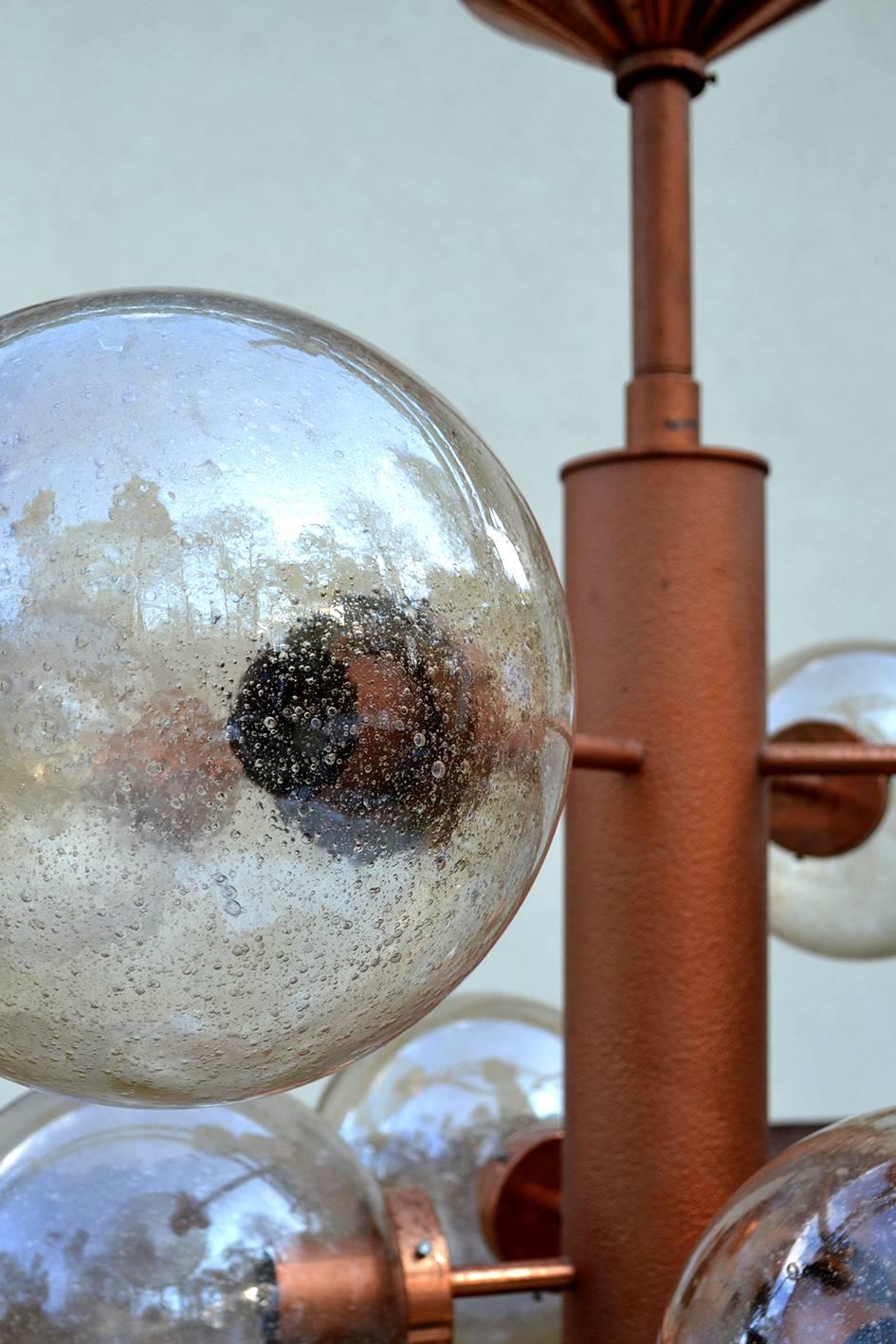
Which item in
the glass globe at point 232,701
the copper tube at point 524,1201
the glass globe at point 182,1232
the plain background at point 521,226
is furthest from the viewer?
the plain background at point 521,226

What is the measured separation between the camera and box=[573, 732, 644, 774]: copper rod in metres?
0.35

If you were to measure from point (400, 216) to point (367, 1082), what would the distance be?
1351 mm

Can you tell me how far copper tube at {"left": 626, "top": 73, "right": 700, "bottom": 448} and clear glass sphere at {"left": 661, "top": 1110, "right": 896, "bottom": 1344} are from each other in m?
0.21

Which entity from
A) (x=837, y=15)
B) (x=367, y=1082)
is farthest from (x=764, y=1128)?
(x=837, y=15)

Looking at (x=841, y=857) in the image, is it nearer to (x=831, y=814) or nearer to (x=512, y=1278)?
(x=831, y=814)

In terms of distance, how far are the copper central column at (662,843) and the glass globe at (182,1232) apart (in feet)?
0.23

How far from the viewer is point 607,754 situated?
361mm

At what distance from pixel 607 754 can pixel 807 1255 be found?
16cm

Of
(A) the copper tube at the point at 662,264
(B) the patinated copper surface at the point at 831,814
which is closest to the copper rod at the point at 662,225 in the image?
(A) the copper tube at the point at 662,264

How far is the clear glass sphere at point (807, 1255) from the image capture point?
0.68 feet

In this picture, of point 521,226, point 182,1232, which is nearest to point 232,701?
point 182,1232

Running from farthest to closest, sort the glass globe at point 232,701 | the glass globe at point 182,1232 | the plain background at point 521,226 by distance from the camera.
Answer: the plain background at point 521,226, the glass globe at point 182,1232, the glass globe at point 232,701

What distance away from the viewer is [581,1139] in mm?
393

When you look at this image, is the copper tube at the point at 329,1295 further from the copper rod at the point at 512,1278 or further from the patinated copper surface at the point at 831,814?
the patinated copper surface at the point at 831,814
